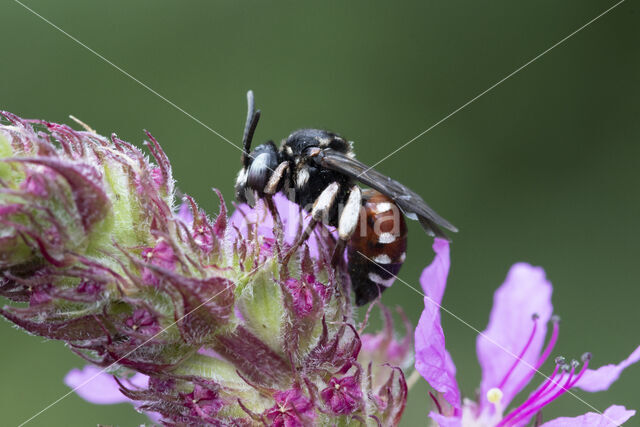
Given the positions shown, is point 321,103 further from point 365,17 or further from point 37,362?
point 37,362

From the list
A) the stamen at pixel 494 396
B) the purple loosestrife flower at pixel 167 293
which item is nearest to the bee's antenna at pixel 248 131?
the purple loosestrife flower at pixel 167 293

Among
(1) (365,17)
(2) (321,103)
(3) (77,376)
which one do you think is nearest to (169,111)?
(2) (321,103)

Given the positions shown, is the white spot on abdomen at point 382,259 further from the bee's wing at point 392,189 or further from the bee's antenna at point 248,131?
the bee's antenna at point 248,131

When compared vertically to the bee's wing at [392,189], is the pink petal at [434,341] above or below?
below

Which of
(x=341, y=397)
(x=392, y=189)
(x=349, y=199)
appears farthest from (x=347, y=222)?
(x=341, y=397)

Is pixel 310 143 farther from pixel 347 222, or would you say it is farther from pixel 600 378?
pixel 600 378

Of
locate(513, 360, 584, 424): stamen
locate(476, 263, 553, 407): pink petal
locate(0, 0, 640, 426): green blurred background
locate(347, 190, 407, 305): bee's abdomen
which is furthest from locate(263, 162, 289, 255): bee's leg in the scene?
locate(0, 0, 640, 426): green blurred background

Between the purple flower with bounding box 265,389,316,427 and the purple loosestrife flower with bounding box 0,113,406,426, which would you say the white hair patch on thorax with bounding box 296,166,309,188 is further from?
the purple flower with bounding box 265,389,316,427
